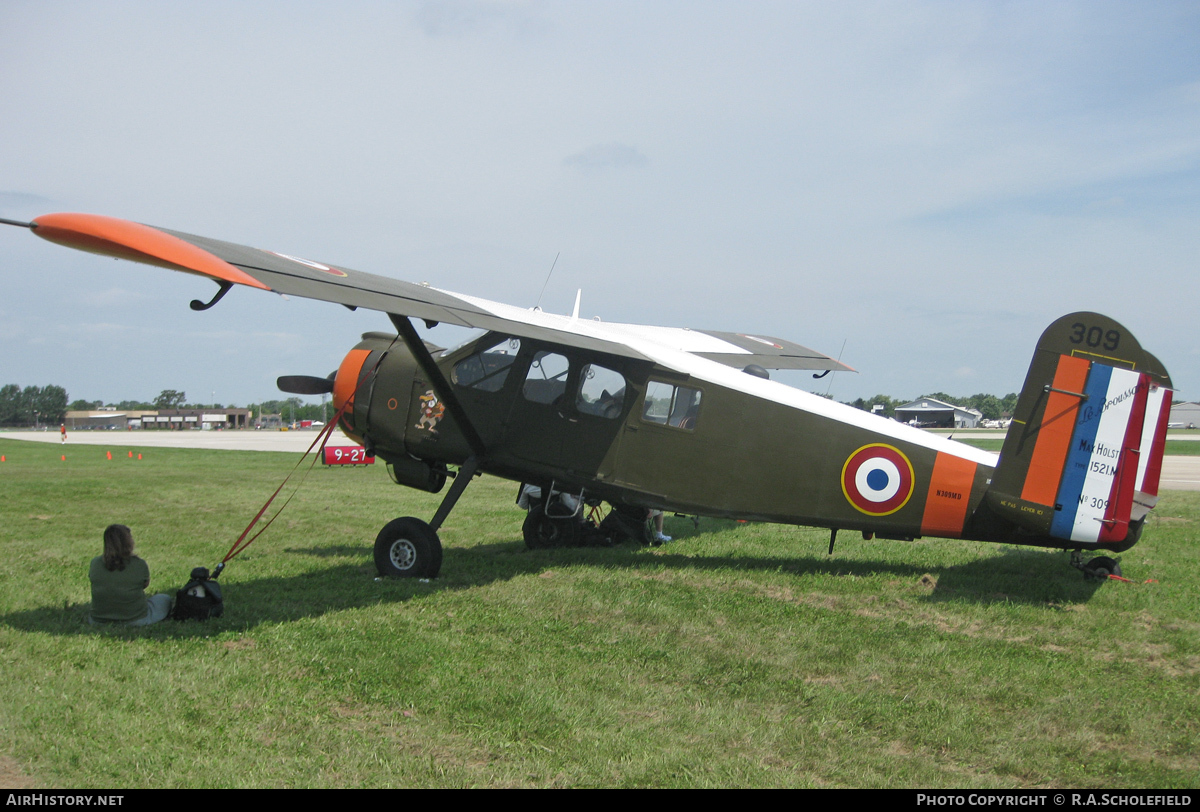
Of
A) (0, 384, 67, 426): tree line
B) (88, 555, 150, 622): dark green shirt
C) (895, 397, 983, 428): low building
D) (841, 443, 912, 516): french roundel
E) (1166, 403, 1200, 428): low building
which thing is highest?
(1166, 403, 1200, 428): low building

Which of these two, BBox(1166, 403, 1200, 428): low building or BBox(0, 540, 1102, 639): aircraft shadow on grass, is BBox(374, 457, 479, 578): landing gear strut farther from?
BBox(1166, 403, 1200, 428): low building

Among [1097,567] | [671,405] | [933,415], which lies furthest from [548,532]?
[933,415]

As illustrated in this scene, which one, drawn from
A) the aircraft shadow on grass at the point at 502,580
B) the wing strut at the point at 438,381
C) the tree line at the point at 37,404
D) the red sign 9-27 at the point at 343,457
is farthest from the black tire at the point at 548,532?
the tree line at the point at 37,404

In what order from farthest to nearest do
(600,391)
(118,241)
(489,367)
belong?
(489,367) → (600,391) → (118,241)

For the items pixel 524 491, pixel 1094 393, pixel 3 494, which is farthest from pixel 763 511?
pixel 3 494

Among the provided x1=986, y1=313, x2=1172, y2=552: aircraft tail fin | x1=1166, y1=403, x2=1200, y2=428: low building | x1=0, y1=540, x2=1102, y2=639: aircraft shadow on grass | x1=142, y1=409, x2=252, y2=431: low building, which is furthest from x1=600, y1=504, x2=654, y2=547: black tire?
x1=1166, y1=403, x2=1200, y2=428: low building

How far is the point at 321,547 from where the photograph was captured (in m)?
10.9

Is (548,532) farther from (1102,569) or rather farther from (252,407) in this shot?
(252,407)

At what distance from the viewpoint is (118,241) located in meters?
5.69

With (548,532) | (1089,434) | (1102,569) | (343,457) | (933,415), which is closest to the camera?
(1089,434)

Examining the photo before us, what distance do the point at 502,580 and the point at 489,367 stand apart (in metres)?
2.48

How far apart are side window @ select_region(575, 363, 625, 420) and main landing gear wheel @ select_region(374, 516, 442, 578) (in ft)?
7.11

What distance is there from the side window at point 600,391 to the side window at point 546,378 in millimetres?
233

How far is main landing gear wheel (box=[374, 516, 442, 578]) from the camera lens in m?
8.63
